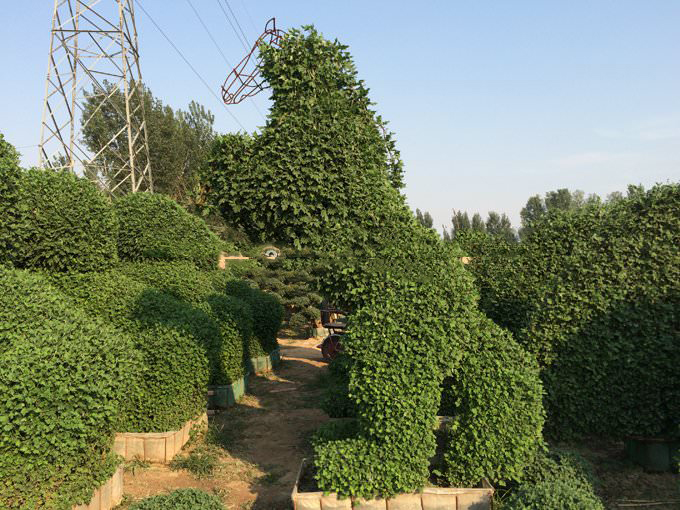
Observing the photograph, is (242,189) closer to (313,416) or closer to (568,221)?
(568,221)

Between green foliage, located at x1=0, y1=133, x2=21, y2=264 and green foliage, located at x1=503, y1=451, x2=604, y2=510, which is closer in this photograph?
green foliage, located at x1=503, y1=451, x2=604, y2=510

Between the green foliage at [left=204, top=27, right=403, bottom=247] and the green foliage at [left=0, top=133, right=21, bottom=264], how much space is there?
2.53 m

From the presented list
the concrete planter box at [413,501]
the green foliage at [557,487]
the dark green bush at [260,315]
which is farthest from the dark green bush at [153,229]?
the green foliage at [557,487]

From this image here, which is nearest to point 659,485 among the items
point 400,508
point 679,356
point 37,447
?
point 679,356

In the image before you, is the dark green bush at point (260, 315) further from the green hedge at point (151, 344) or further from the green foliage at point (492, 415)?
the green foliage at point (492, 415)

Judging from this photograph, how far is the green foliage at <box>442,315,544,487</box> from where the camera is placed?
5.35 metres

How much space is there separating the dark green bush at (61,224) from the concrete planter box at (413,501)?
453cm

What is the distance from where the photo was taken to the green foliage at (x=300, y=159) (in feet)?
18.1

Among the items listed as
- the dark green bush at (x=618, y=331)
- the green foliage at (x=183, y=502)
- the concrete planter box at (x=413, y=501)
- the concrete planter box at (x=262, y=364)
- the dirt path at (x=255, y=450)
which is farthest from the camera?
the concrete planter box at (x=262, y=364)

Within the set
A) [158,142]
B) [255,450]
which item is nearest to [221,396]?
[255,450]

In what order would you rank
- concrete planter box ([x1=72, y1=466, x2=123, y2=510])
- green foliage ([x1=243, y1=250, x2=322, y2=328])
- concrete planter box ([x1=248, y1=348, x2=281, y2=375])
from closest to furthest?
1. concrete planter box ([x1=72, y1=466, x2=123, y2=510])
2. concrete planter box ([x1=248, y1=348, x2=281, y2=375])
3. green foliage ([x1=243, y1=250, x2=322, y2=328])

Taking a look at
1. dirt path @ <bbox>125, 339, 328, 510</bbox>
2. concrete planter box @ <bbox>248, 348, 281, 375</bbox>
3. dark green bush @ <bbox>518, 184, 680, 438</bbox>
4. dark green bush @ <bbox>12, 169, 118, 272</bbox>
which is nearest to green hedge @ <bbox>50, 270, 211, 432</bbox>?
dark green bush @ <bbox>12, 169, 118, 272</bbox>

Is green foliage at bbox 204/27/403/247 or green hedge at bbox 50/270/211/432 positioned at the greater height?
green foliage at bbox 204/27/403/247

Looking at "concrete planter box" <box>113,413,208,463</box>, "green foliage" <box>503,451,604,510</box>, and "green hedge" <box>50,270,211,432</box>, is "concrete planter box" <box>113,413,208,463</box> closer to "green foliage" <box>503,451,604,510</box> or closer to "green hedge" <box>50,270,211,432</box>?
"green hedge" <box>50,270,211,432</box>
